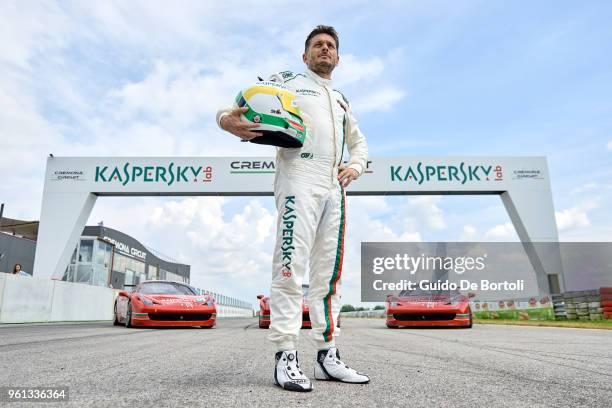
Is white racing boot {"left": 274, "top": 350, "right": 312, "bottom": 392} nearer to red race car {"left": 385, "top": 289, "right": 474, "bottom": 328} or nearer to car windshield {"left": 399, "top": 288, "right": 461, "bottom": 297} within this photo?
red race car {"left": 385, "top": 289, "right": 474, "bottom": 328}

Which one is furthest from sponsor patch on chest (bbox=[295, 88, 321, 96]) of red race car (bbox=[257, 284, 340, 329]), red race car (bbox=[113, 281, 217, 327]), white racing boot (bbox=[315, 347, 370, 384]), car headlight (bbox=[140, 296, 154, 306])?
car headlight (bbox=[140, 296, 154, 306])

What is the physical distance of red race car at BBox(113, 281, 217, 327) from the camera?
28.2 feet

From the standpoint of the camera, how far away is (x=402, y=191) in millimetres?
16781

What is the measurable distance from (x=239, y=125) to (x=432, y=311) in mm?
7654

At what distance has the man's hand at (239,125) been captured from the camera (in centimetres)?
257

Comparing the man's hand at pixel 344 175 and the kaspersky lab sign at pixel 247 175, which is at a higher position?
the kaspersky lab sign at pixel 247 175

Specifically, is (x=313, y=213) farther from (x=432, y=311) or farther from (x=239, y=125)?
(x=432, y=311)

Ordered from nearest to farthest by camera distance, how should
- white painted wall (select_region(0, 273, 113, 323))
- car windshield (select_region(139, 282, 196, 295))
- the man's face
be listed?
the man's face < car windshield (select_region(139, 282, 196, 295)) < white painted wall (select_region(0, 273, 113, 323))

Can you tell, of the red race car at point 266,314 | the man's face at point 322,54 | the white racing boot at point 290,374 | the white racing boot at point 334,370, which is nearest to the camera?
the white racing boot at point 290,374

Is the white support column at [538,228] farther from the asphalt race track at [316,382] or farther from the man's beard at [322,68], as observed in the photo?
the man's beard at [322,68]

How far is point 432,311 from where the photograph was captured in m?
9.24

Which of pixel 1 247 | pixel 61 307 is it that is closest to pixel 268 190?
pixel 61 307

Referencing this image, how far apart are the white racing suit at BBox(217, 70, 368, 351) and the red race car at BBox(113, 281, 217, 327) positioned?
661cm

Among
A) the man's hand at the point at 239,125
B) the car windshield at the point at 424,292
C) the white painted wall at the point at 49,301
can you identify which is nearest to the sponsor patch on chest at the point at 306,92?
the man's hand at the point at 239,125
